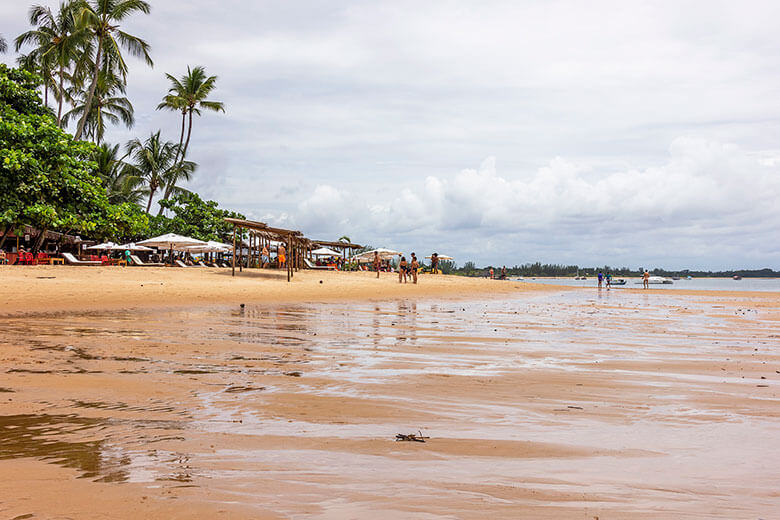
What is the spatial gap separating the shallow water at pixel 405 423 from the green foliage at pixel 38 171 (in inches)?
785

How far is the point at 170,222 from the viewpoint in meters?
49.8

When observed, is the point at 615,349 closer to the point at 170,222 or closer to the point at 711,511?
the point at 711,511

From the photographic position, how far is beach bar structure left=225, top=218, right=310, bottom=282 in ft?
85.8

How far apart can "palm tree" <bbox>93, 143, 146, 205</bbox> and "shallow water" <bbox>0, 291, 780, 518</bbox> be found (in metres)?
41.7

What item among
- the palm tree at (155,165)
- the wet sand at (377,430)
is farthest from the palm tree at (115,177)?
the wet sand at (377,430)

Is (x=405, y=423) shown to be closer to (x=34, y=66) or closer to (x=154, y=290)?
(x=154, y=290)

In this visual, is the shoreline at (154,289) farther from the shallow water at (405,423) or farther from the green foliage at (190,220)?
the green foliage at (190,220)

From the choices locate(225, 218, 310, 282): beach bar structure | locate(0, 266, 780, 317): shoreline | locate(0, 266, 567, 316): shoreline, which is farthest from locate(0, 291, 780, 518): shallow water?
locate(225, 218, 310, 282): beach bar structure

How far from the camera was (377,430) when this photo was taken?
3.73 metres

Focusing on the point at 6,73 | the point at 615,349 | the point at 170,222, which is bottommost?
the point at 615,349

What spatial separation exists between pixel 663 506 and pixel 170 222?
2032 inches

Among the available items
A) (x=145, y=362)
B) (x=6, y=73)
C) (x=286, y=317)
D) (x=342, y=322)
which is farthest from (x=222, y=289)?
(x=6, y=73)

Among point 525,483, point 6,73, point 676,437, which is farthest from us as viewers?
point 6,73

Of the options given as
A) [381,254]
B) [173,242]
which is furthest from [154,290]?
[381,254]
